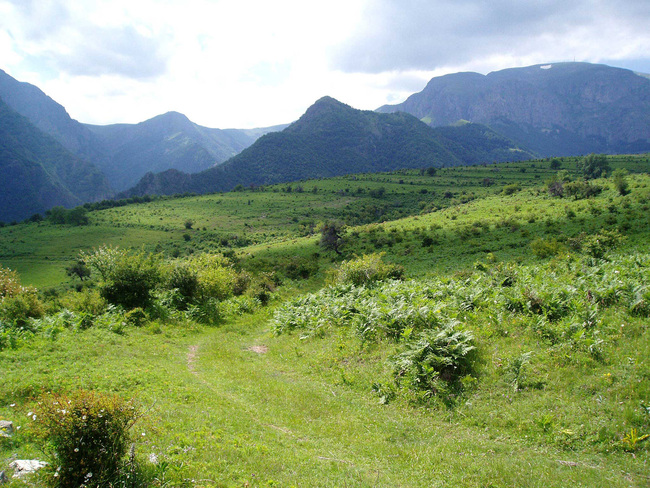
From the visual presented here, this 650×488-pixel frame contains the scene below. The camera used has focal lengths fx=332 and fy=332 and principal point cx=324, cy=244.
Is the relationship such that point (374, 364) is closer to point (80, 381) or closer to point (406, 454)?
point (406, 454)

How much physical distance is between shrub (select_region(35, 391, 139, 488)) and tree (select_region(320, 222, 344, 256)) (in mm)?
54671

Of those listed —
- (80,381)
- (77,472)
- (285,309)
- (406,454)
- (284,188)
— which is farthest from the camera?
(284,188)

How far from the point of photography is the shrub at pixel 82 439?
5.53 metres

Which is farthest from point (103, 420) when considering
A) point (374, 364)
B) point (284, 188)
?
point (284, 188)

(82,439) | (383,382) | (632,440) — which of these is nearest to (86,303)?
(82,439)

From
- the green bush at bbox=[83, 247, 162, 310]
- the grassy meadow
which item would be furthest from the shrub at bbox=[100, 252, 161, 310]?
the grassy meadow

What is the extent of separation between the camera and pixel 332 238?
61844 mm

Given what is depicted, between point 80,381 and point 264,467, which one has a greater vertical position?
point 80,381

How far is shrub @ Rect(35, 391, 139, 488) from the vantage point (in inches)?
218

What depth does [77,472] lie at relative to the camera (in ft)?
18.3

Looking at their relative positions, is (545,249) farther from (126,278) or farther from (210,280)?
(126,278)

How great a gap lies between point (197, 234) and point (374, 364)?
114 meters

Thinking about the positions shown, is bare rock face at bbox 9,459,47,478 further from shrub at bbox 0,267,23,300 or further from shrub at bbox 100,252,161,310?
shrub at bbox 100,252,161,310

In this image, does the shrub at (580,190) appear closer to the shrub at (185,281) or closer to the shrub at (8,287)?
the shrub at (185,281)
